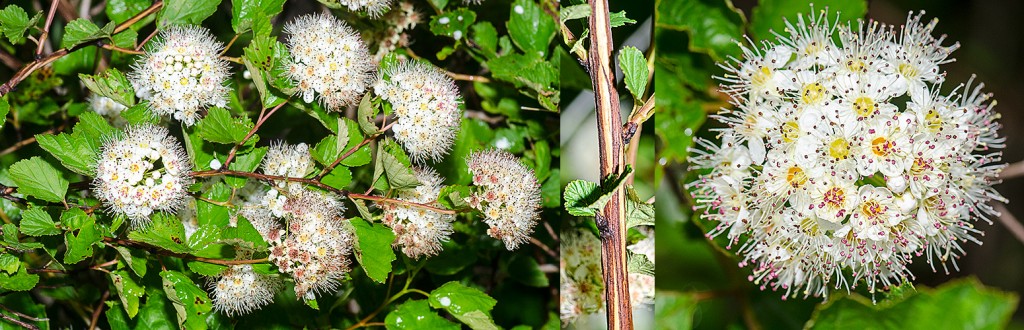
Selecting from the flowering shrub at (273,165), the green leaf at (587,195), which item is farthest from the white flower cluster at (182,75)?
the green leaf at (587,195)

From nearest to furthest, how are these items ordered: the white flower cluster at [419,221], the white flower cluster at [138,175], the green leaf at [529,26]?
1. the white flower cluster at [138,175]
2. the white flower cluster at [419,221]
3. the green leaf at [529,26]

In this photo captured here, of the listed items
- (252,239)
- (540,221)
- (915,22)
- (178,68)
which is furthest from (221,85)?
(915,22)

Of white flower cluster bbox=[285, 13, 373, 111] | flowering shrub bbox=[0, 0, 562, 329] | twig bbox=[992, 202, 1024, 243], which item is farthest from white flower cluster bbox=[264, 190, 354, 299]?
twig bbox=[992, 202, 1024, 243]

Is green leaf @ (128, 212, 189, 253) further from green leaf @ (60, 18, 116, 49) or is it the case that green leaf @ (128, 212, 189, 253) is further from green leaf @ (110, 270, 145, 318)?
green leaf @ (60, 18, 116, 49)

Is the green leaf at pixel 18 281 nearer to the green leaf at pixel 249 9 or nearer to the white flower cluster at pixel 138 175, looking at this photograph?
the white flower cluster at pixel 138 175

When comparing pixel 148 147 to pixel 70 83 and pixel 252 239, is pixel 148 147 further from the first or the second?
pixel 70 83

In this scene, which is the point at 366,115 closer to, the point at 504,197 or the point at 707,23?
the point at 504,197
